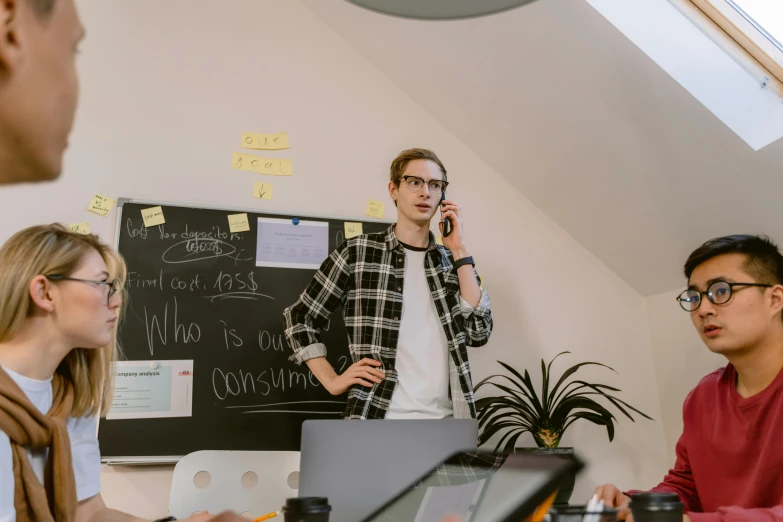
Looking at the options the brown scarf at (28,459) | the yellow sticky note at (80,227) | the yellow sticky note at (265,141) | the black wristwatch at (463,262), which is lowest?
the brown scarf at (28,459)

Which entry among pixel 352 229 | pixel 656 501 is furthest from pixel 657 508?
pixel 352 229

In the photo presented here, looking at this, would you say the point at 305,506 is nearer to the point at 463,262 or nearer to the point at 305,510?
the point at 305,510

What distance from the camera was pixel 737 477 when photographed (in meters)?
1.22

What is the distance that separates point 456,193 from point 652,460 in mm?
1508

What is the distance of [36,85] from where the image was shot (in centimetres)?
42

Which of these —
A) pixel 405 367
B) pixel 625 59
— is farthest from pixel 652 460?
pixel 625 59

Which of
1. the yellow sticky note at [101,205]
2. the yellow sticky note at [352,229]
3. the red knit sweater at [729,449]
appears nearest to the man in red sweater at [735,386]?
the red knit sweater at [729,449]

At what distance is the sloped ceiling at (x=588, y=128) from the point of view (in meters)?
2.05

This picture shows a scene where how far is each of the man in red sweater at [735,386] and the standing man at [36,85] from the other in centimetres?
122

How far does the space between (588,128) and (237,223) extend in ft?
4.86

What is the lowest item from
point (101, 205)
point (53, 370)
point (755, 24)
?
point (53, 370)

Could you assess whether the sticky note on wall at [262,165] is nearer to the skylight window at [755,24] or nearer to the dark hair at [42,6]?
the skylight window at [755,24]

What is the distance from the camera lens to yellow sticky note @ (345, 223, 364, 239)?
259 centimetres

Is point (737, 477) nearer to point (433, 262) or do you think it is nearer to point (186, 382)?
point (433, 262)
